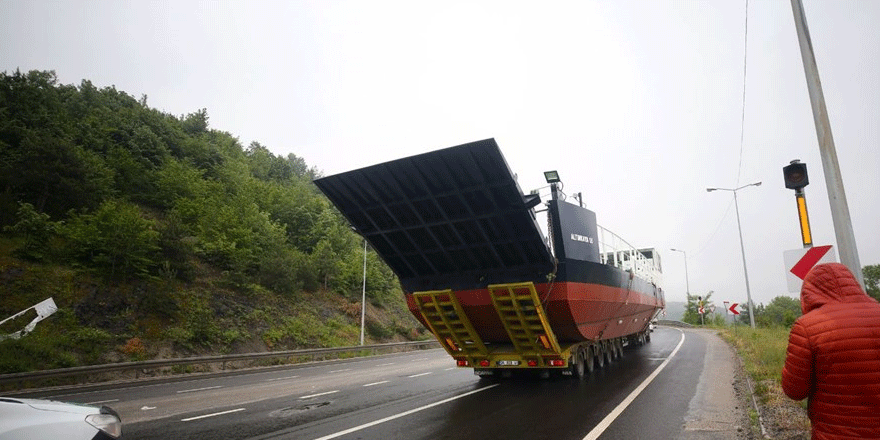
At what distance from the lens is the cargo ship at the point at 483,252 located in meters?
8.44

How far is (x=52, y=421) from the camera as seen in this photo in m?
3.23

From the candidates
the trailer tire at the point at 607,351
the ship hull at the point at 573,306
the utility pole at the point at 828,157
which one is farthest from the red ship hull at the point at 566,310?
the utility pole at the point at 828,157

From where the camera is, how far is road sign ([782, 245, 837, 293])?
6117 millimetres

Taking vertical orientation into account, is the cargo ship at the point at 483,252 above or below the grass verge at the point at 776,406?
above

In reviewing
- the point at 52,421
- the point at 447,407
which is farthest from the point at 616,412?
the point at 52,421

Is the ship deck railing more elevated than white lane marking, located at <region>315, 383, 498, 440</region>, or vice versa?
the ship deck railing

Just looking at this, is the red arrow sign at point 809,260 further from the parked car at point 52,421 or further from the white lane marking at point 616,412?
the parked car at point 52,421

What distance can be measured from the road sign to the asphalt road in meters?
2.23

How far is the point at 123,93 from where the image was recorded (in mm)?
55656

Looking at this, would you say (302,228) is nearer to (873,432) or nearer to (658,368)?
(658,368)

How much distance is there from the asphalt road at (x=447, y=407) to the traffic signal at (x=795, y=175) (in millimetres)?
3551

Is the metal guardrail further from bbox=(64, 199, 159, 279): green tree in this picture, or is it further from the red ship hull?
the red ship hull

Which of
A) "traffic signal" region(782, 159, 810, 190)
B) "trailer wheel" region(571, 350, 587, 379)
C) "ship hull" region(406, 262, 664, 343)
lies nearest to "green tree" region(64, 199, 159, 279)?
"ship hull" region(406, 262, 664, 343)

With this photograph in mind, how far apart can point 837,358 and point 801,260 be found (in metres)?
4.63
